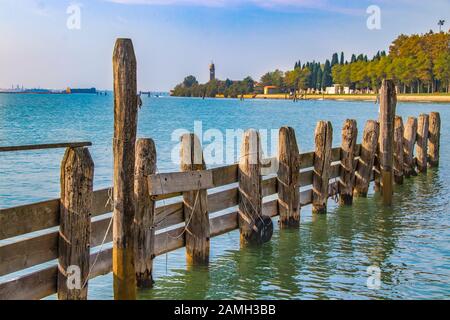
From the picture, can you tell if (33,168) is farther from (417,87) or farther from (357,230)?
(417,87)

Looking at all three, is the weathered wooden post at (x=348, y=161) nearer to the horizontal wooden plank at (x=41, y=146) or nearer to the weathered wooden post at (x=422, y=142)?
the weathered wooden post at (x=422, y=142)

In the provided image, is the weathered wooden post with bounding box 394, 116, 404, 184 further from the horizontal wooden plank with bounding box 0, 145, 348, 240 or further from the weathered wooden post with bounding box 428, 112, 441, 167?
the horizontal wooden plank with bounding box 0, 145, 348, 240

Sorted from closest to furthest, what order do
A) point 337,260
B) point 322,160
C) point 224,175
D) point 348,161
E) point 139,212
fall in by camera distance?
point 139,212
point 224,175
point 337,260
point 322,160
point 348,161

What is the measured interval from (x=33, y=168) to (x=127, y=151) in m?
21.4

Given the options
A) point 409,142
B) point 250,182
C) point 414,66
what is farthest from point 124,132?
point 414,66

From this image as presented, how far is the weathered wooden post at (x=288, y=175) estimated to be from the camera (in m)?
12.4

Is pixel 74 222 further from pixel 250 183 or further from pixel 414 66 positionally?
pixel 414 66

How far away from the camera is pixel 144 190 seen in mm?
8773

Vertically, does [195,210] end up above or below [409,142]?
below

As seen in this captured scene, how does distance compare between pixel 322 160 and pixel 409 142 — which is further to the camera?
pixel 409 142

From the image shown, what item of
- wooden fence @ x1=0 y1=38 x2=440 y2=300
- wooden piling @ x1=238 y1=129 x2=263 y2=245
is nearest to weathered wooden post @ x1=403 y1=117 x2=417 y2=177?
wooden fence @ x1=0 y1=38 x2=440 y2=300

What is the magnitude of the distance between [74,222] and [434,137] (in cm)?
1792

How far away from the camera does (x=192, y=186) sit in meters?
9.50

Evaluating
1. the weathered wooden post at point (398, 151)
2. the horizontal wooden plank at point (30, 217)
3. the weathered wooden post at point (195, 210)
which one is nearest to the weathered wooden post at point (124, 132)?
the horizontal wooden plank at point (30, 217)
